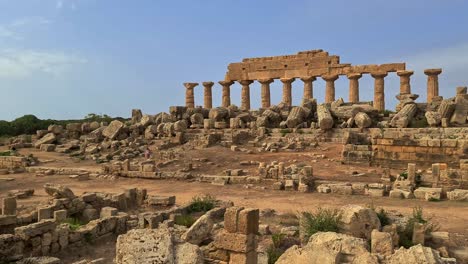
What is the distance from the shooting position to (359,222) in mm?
8531

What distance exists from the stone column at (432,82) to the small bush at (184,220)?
26942 mm

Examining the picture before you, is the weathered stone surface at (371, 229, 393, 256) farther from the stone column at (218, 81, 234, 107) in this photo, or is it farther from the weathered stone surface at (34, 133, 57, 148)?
the stone column at (218, 81, 234, 107)

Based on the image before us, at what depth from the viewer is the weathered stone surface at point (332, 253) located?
19.1 feet

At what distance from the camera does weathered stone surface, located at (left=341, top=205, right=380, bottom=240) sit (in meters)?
8.43

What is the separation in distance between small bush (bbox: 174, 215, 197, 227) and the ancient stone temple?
21919mm

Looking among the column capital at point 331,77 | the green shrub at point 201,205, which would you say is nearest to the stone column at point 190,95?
the column capital at point 331,77

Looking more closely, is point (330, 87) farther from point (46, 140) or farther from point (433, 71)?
point (46, 140)

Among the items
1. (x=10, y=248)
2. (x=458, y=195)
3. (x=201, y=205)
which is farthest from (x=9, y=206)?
(x=458, y=195)

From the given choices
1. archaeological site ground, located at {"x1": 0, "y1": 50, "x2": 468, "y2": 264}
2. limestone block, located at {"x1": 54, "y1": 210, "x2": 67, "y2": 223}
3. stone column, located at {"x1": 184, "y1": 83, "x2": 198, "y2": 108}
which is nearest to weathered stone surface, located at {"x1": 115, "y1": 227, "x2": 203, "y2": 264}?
archaeological site ground, located at {"x1": 0, "y1": 50, "x2": 468, "y2": 264}

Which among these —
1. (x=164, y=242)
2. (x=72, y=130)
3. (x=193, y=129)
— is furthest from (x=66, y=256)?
(x=72, y=130)

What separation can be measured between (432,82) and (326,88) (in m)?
8.18

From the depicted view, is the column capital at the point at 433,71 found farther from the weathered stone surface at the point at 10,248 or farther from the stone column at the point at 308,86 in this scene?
the weathered stone surface at the point at 10,248

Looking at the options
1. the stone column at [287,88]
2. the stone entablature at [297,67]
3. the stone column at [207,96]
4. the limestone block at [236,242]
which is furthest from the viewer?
the stone column at [207,96]

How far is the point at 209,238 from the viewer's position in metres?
8.72
